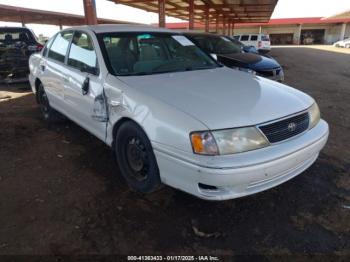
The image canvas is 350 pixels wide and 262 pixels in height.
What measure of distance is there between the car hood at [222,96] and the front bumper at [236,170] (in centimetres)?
27

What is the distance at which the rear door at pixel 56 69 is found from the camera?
4398mm

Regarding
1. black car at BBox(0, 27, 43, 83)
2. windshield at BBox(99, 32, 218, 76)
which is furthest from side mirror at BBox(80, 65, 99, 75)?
black car at BBox(0, 27, 43, 83)

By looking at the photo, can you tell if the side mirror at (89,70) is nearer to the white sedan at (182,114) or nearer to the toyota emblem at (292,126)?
the white sedan at (182,114)

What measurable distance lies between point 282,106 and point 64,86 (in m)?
2.82

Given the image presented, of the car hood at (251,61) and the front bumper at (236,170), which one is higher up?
the car hood at (251,61)

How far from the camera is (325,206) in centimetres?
303

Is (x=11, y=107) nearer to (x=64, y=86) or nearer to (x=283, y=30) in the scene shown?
(x=64, y=86)

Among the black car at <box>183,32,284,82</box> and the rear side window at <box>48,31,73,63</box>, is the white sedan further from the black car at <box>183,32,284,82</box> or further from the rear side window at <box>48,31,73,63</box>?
the black car at <box>183,32,284,82</box>

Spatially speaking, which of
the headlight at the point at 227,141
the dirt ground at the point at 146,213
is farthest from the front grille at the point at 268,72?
the headlight at the point at 227,141

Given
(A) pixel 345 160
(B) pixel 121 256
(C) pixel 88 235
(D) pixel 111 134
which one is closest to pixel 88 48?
(D) pixel 111 134

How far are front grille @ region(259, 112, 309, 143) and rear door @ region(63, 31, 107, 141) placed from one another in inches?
66.9

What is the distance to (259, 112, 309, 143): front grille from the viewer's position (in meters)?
2.66

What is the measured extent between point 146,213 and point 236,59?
226 inches

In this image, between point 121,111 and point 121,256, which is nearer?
point 121,256
